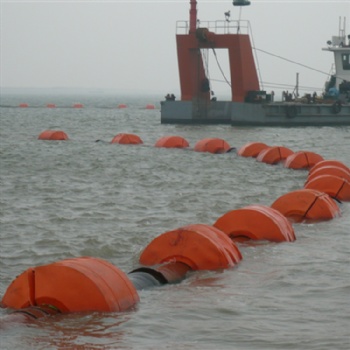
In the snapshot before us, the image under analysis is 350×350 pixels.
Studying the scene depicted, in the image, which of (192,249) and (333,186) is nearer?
(192,249)

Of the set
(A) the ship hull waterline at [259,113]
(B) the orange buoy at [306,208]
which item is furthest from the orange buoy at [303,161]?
(A) the ship hull waterline at [259,113]

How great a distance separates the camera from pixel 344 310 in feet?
28.9

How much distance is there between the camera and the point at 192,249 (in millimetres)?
10289

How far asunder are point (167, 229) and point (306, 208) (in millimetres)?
2146

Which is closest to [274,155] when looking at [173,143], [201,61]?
[173,143]

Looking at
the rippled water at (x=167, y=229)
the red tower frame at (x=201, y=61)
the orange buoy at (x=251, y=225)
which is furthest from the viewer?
the red tower frame at (x=201, y=61)

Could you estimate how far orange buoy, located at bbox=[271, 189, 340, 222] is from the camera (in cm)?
1428

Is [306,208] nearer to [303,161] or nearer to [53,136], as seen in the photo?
[303,161]

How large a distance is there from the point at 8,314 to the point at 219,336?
6.07ft

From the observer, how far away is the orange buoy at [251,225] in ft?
39.4

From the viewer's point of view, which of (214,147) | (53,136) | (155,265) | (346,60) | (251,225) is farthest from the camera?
(346,60)

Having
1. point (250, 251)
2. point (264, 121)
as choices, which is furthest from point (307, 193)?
point (264, 121)

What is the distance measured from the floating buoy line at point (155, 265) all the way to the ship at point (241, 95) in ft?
96.1

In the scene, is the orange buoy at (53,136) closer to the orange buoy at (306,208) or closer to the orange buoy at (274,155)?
the orange buoy at (274,155)
